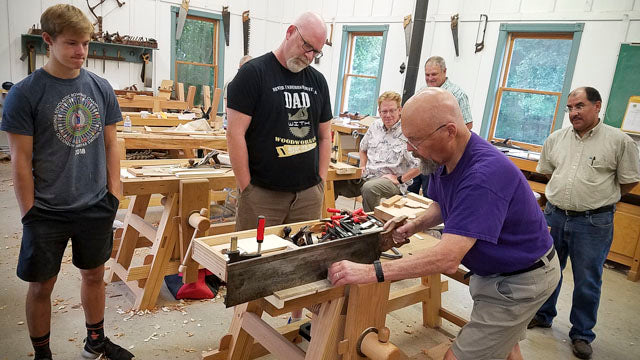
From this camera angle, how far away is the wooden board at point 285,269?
55.8 inches

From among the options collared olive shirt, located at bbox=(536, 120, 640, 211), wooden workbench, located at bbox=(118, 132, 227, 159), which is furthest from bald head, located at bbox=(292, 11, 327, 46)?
wooden workbench, located at bbox=(118, 132, 227, 159)

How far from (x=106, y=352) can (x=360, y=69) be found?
7.49m

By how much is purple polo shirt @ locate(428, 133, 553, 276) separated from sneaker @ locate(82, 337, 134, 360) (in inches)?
76.2

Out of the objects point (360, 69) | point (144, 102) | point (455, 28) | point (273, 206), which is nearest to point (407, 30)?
point (455, 28)

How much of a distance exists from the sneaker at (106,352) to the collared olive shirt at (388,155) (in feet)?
8.40

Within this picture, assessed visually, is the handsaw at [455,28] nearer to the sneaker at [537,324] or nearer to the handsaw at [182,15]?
the sneaker at [537,324]

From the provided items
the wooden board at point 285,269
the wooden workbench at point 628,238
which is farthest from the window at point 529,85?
the wooden board at point 285,269

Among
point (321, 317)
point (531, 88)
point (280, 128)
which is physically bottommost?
point (321, 317)

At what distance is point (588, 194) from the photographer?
290cm

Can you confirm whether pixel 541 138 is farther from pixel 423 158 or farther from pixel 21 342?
pixel 21 342

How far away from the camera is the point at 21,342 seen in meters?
2.48

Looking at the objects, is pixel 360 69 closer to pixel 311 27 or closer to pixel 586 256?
pixel 586 256

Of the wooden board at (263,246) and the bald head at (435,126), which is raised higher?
the bald head at (435,126)

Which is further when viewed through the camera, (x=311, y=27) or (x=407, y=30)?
(x=407, y=30)
